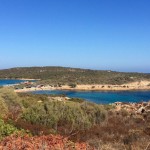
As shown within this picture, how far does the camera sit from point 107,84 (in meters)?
100

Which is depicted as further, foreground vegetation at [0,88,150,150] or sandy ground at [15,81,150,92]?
sandy ground at [15,81,150,92]

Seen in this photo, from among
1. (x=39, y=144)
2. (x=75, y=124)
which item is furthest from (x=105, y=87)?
(x=39, y=144)

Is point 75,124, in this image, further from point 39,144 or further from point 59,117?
point 39,144

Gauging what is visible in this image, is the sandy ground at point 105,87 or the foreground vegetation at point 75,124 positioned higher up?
the foreground vegetation at point 75,124

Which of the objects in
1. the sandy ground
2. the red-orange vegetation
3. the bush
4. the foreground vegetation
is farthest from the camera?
the sandy ground

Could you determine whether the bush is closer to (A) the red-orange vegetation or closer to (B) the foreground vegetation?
(B) the foreground vegetation

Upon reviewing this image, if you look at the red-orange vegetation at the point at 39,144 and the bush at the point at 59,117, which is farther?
the bush at the point at 59,117

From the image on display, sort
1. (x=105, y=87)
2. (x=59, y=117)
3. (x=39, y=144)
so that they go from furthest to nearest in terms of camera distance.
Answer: (x=105, y=87)
(x=59, y=117)
(x=39, y=144)

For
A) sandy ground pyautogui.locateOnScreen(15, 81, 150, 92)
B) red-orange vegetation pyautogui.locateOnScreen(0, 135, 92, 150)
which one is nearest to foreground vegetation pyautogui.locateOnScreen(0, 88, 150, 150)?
red-orange vegetation pyautogui.locateOnScreen(0, 135, 92, 150)

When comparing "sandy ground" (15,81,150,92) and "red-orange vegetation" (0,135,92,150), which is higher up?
"red-orange vegetation" (0,135,92,150)

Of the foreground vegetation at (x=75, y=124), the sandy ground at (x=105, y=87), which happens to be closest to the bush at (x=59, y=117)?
the foreground vegetation at (x=75, y=124)

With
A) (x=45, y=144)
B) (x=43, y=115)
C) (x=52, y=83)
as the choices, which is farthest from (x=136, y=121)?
(x=52, y=83)

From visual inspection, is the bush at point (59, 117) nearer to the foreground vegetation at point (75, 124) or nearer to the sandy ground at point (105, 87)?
the foreground vegetation at point (75, 124)

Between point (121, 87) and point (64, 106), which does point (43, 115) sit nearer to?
point (64, 106)
